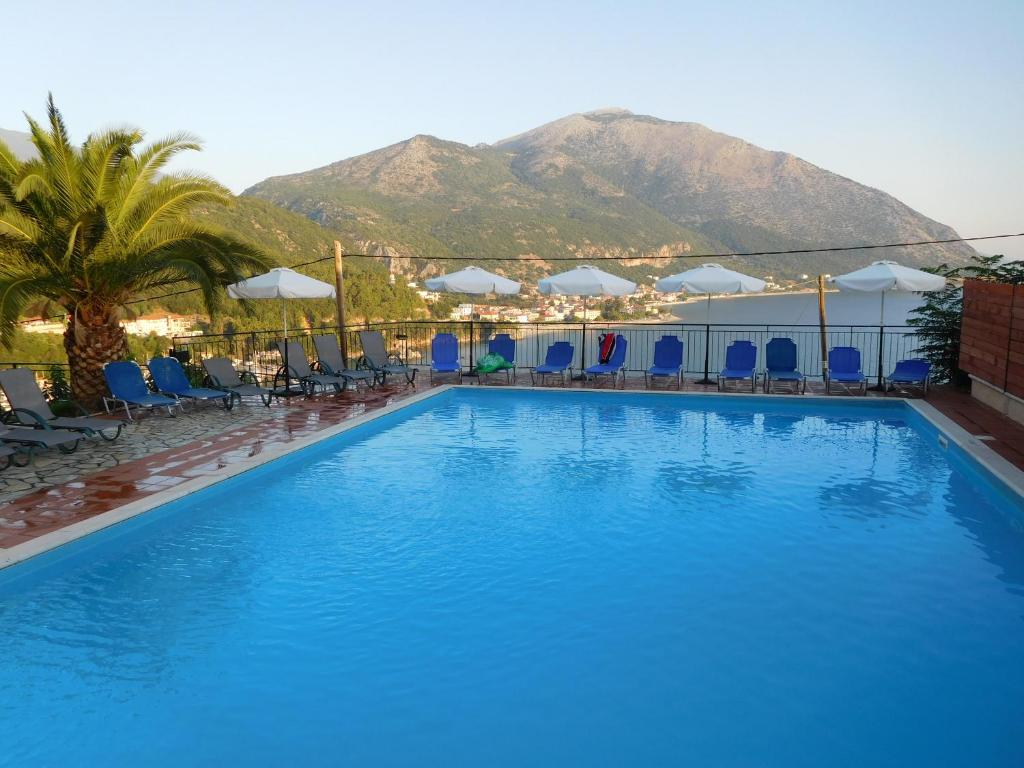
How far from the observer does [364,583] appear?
5023 mm

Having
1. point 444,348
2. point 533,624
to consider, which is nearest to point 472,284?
point 444,348

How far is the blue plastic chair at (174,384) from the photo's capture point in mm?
9953

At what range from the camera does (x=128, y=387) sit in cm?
955

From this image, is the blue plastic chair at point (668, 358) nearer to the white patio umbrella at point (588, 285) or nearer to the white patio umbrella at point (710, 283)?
the white patio umbrella at point (710, 283)

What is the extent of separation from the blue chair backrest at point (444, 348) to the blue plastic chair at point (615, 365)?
2507mm

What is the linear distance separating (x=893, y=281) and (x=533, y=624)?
31.9 ft

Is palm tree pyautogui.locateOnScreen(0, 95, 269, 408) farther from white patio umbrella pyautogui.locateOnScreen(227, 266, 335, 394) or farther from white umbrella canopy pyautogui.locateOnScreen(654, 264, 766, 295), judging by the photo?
white umbrella canopy pyautogui.locateOnScreen(654, 264, 766, 295)

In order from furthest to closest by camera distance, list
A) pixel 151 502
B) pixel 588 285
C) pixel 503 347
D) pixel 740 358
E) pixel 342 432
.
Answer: pixel 503 347
pixel 588 285
pixel 740 358
pixel 342 432
pixel 151 502

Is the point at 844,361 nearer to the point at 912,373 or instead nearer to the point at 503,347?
the point at 912,373

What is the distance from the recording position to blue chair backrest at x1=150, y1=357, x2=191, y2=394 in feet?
32.8

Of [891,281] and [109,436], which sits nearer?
[109,436]

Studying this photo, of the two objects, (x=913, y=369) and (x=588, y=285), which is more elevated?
(x=588, y=285)

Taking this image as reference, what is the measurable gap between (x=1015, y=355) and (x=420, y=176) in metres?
76.2

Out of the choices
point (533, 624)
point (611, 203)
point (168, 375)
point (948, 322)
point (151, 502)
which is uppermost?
point (611, 203)
